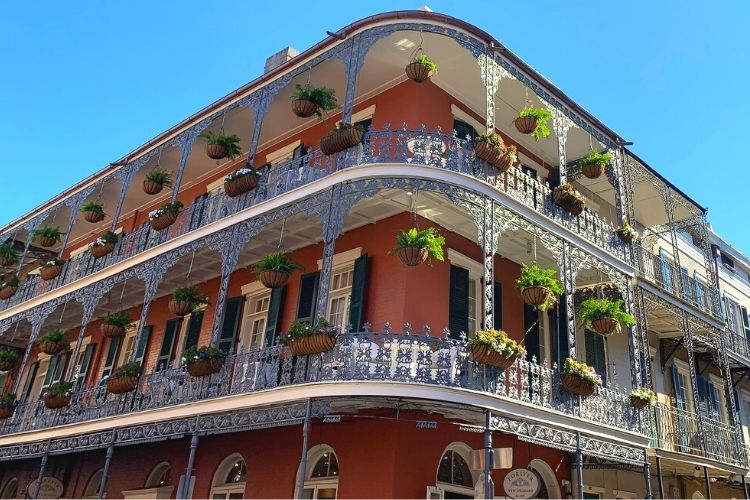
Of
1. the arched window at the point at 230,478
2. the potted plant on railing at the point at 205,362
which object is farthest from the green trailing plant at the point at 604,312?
the arched window at the point at 230,478

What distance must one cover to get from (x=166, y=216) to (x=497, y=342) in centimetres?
815

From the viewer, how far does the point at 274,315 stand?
12.3 m

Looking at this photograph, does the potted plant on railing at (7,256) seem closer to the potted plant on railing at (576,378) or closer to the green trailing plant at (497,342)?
the green trailing plant at (497,342)

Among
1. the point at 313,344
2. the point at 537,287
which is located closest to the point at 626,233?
the point at 537,287

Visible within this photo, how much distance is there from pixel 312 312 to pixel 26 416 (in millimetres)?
7988

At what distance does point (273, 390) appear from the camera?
8875mm

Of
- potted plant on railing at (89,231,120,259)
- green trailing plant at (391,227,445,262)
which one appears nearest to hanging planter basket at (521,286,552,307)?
green trailing plant at (391,227,445,262)

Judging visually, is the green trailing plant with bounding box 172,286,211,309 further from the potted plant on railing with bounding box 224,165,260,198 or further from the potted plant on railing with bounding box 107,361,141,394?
the potted plant on railing with bounding box 224,165,260,198

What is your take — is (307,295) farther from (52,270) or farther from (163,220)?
(52,270)

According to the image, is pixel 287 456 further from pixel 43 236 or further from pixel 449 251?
pixel 43 236

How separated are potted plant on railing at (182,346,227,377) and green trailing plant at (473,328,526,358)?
172 inches

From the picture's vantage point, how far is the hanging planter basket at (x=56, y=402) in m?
13.1

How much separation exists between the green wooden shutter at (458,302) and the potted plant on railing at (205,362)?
155 inches

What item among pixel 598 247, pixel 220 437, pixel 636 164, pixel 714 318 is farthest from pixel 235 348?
pixel 714 318
